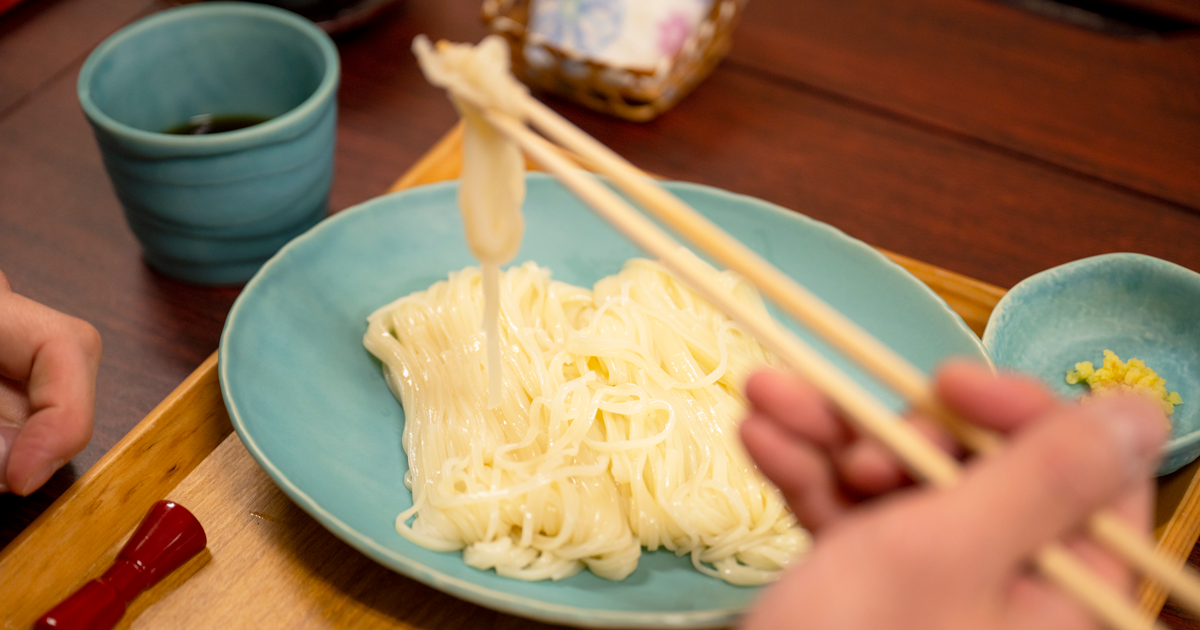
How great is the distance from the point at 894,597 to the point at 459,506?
0.71 m

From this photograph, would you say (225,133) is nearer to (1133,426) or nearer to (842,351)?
(842,351)

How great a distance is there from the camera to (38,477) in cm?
108

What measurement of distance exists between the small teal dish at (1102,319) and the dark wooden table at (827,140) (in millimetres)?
219

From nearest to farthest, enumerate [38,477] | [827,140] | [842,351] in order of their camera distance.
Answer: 1. [842,351]
2. [38,477]
3. [827,140]

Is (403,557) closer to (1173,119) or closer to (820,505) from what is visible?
(820,505)

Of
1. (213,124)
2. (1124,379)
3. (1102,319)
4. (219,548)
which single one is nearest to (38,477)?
(219,548)

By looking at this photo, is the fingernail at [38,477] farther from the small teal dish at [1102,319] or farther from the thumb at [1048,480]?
the small teal dish at [1102,319]

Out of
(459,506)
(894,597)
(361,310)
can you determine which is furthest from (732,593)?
(361,310)

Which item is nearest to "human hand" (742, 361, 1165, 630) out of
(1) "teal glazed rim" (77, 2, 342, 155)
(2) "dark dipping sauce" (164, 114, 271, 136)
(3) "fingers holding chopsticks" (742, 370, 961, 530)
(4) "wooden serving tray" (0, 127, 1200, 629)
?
(3) "fingers holding chopsticks" (742, 370, 961, 530)

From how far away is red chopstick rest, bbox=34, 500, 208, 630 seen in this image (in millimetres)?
1040

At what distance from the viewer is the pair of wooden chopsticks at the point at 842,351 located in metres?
0.71

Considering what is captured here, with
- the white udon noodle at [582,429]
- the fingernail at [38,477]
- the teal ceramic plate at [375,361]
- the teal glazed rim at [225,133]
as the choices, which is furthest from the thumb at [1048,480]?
the teal glazed rim at [225,133]

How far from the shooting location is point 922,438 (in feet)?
2.66

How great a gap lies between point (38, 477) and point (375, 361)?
0.55 meters
